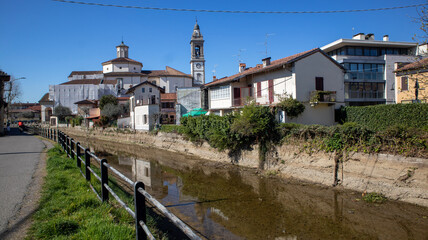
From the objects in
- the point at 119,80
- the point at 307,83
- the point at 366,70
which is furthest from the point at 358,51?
the point at 119,80

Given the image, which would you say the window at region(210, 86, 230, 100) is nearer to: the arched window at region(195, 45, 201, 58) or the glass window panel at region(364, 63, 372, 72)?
the glass window panel at region(364, 63, 372, 72)

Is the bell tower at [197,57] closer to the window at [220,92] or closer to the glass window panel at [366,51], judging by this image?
the glass window panel at [366,51]

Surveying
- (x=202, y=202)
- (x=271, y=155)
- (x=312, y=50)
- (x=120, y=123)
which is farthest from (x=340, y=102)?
(x=120, y=123)

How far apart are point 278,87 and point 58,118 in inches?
2191

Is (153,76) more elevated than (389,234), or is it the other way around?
(153,76)

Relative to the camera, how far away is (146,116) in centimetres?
3562

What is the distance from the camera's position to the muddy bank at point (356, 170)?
9.91 m

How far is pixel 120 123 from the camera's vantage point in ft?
140

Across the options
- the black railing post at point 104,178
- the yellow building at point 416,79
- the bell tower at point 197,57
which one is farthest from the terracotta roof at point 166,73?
the black railing post at point 104,178

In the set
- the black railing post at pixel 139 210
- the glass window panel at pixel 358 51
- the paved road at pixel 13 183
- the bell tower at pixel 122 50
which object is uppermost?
the bell tower at pixel 122 50

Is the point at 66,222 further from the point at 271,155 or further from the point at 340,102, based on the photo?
the point at 340,102

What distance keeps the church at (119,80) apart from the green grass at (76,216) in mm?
62399

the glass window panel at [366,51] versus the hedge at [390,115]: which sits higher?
the glass window panel at [366,51]

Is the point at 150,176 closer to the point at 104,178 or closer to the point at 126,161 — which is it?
the point at 126,161
